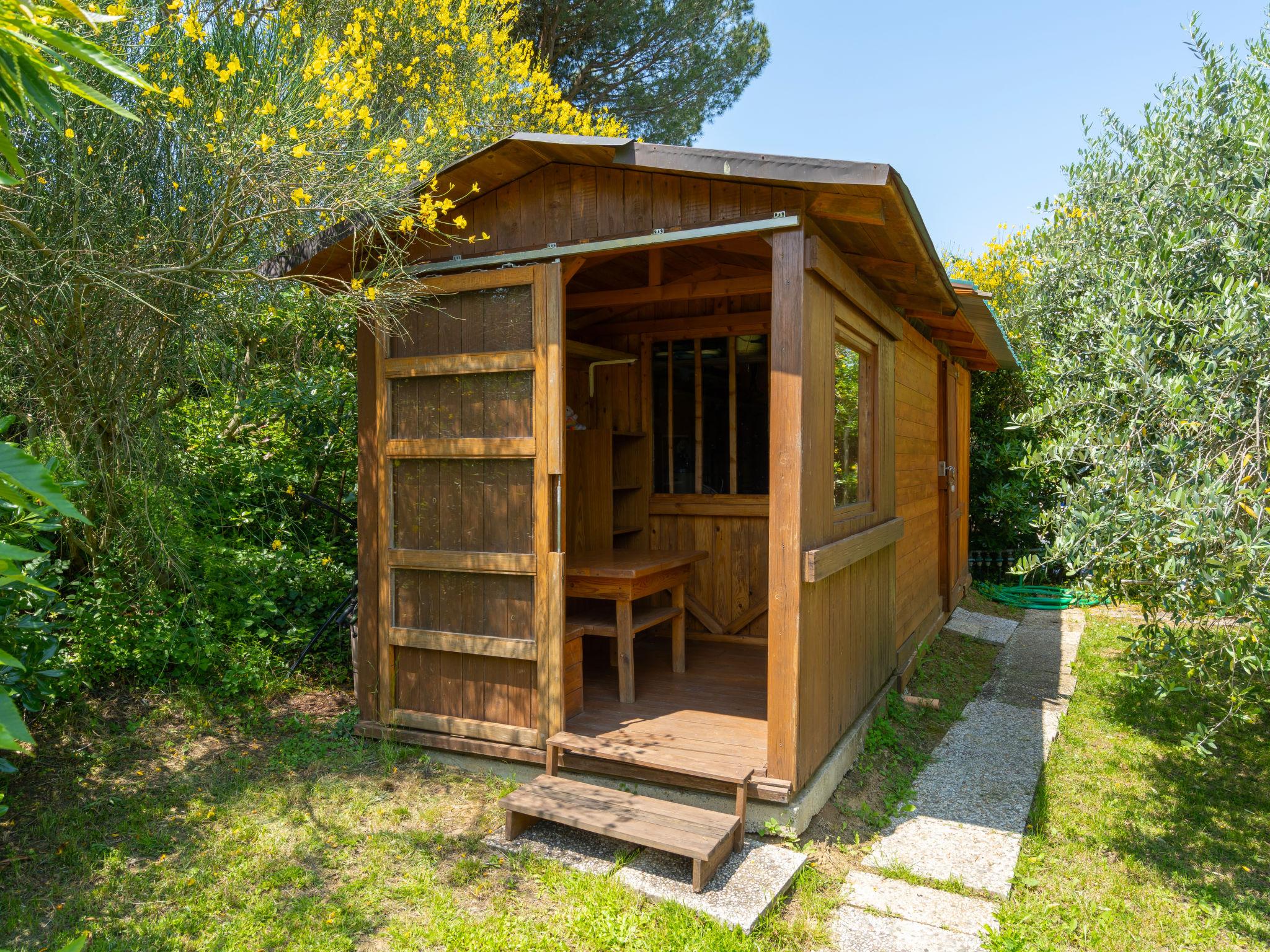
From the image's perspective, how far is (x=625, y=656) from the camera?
460cm

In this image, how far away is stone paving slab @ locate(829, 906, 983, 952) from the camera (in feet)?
9.43

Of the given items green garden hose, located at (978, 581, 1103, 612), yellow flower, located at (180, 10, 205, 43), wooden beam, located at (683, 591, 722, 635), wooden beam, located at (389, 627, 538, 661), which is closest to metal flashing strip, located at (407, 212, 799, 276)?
yellow flower, located at (180, 10, 205, 43)

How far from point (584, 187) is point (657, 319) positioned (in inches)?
91.0

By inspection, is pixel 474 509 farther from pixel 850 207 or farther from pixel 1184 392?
pixel 1184 392

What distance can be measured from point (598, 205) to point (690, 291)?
3.73 feet

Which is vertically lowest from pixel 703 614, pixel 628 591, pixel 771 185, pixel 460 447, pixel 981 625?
pixel 981 625

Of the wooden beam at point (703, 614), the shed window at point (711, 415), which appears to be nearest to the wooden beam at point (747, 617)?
the wooden beam at point (703, 614)

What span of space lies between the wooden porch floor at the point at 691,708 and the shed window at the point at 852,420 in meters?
1.22

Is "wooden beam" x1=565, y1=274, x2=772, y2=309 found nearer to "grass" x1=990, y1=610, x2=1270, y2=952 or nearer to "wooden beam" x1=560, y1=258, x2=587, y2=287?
"wooden beam" x1=560, y1=258, x2=587, y2=287

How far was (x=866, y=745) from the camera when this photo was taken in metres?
4.56

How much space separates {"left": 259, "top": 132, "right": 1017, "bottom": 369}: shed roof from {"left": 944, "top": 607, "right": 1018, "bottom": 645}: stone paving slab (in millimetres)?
3782

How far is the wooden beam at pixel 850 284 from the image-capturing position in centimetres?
354

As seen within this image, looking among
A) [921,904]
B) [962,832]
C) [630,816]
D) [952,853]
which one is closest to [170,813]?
[630,816]

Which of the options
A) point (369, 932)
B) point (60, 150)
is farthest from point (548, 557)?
point (60, 150)
